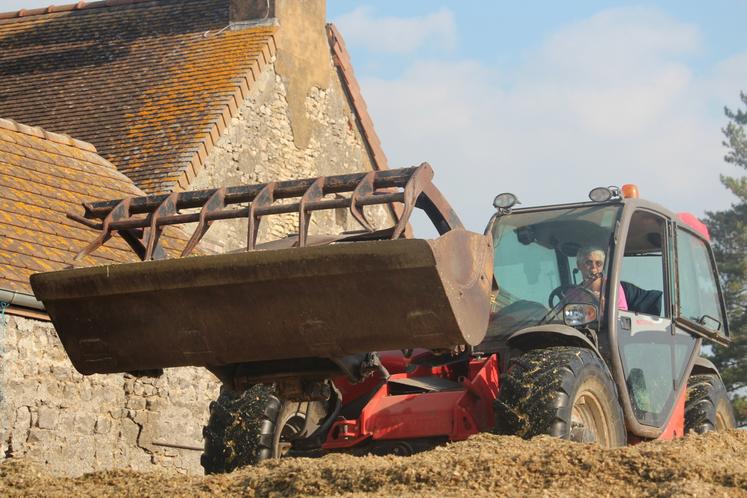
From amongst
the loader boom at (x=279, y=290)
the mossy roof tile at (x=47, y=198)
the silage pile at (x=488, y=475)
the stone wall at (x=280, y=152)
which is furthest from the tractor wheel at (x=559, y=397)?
the stone wall at (x=280, y=152)

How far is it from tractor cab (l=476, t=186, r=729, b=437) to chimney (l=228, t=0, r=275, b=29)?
12236 millimetres

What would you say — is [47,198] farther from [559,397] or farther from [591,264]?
[559,397]

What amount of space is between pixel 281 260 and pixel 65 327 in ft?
4.72

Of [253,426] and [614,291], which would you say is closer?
[253,426]

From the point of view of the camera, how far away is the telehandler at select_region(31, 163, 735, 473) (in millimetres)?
6750

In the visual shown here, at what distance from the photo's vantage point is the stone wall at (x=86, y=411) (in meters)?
12.6

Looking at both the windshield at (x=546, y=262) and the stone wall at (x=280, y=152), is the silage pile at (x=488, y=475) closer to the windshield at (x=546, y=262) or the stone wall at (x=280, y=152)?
the windshield at (x=546, y=262)

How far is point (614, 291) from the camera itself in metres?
8.05

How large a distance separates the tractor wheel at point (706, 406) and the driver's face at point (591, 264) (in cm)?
150

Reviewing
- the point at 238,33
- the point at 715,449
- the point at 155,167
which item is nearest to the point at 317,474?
the point at 715,449

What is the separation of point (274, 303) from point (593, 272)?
2.39 m

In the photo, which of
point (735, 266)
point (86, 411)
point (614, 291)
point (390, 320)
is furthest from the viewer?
point (735, 266)

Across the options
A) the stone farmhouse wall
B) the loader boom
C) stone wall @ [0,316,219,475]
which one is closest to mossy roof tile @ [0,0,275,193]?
the stone farmhouse wall

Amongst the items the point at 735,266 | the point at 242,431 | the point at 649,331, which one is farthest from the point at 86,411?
the point at 735,266
